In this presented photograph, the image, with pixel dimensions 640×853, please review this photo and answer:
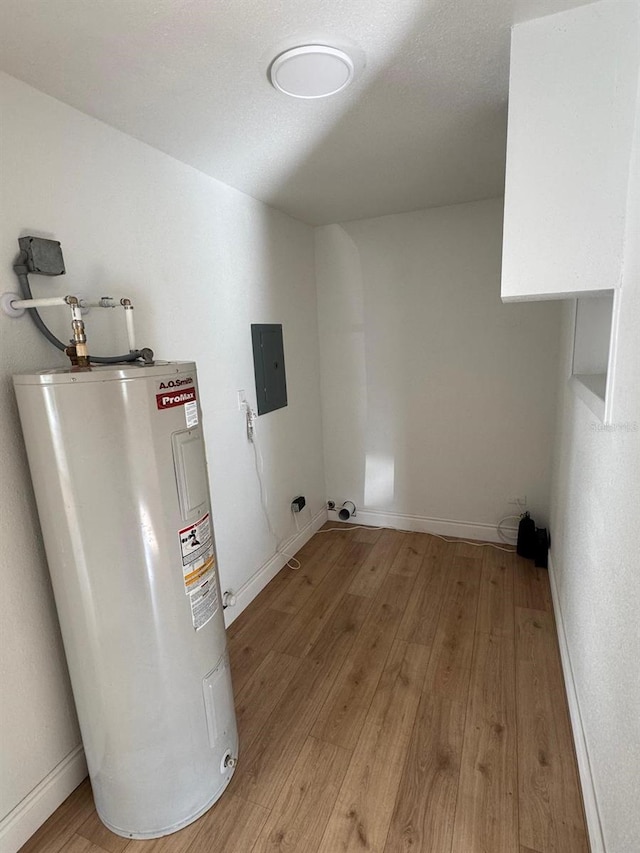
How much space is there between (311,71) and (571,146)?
2.53 feet

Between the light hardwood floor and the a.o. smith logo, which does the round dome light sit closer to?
the a.o. smith logo

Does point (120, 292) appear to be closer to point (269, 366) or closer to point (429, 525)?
point (269, 366)

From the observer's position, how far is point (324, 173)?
2.09 metres

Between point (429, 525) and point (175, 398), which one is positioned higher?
point (175, 398)

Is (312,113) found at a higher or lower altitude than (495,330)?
higher

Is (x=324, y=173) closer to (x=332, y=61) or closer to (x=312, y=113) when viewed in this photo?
(x=312, y=113)

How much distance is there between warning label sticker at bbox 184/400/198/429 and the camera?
48.2 inches

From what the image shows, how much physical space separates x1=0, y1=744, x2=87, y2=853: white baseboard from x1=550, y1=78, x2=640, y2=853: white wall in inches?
63.8

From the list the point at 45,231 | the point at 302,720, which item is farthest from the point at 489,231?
the point at 302,720

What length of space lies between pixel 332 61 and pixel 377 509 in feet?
8.95

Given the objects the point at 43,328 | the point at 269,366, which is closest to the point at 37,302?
the point at 43,328

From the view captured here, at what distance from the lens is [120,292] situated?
63.2 inches

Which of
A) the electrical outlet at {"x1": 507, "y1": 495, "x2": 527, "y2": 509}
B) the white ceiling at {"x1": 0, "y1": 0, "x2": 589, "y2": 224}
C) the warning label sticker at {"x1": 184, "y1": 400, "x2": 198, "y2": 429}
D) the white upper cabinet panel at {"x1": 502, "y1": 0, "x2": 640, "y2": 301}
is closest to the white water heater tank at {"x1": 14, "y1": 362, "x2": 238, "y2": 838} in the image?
the warning label sticker at {"x1": 184, "y1": 400, "x2": 198, "y2": 429}

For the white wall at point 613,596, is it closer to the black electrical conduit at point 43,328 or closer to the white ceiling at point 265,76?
the white ceiling at point 265,76
